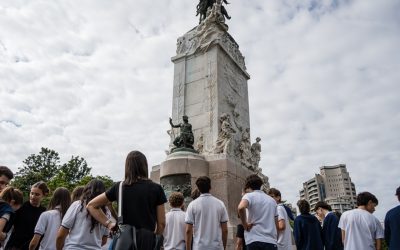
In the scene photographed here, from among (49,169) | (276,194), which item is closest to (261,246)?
(276,194)

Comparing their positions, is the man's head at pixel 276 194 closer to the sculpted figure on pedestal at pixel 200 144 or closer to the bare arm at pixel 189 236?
the bare arm at pixel 189 236

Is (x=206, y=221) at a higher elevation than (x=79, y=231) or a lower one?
higher

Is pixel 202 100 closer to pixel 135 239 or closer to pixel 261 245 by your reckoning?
pixel 261 245

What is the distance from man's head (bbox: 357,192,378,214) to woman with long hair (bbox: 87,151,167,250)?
418 centimetres

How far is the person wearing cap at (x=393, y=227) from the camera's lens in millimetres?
5559

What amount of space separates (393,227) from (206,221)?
122 inches

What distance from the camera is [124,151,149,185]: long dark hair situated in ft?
13.3

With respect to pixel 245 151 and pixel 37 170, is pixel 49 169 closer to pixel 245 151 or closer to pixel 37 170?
pixel 37 170

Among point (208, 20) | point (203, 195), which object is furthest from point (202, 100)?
point (203, 195)

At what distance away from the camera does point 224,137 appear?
15008 mm

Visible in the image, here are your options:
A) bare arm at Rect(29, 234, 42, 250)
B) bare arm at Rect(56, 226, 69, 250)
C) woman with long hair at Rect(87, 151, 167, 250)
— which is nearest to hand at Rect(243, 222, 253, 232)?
woman with long hair at Rect(87, 151, 167, 250)

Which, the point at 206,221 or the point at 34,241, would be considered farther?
the point at 206,221

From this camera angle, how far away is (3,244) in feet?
17.1

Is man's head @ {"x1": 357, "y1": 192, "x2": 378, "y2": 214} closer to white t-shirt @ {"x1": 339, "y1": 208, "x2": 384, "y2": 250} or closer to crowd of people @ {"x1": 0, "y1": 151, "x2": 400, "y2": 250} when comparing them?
crowd of people @ {"x1": 0, "y1": 151, "x2": 400, "y2": 250}
